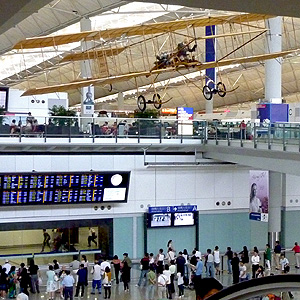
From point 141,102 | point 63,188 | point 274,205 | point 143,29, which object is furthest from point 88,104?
point 274,205

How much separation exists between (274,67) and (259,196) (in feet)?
21.6

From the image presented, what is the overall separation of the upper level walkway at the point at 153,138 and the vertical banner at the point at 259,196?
165cm

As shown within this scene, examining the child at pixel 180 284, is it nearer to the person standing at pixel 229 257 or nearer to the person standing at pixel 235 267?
the person standing at pixel 235 267

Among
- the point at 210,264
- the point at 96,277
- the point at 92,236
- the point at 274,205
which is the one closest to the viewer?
the point at 96,277

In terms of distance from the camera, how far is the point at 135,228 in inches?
941

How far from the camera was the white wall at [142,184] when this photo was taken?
22281mm

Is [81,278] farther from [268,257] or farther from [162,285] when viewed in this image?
[268,257]

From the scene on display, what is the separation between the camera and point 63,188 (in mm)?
22125

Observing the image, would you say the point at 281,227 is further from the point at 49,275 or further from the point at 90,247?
the point at 49,275

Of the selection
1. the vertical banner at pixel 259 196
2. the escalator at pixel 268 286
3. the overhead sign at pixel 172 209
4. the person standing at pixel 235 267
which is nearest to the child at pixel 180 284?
the person standing at pixel 235 267

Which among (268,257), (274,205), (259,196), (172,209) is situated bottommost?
(268,257)

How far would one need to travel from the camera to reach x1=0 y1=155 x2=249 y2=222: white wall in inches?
877

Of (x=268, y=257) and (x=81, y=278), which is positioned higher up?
(x=268, y=257)

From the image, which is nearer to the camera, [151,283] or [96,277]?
[96,277]
